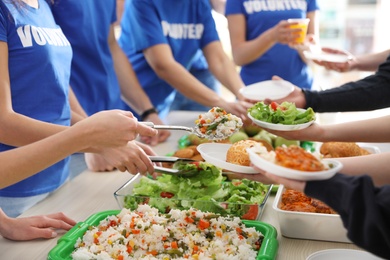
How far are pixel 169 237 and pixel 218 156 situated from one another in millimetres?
294

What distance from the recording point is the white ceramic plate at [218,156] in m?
1.30

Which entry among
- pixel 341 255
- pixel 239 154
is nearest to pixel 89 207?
pixel 239 154

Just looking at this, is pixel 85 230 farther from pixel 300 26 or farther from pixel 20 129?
pixel 300 26

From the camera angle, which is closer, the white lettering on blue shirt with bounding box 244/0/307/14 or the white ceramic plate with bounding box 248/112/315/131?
the white ceramic plate with bounding box 248/112/315/131

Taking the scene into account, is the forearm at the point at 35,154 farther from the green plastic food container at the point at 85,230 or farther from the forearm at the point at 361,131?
the forearm at the point at 361,131

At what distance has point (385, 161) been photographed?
1.27m

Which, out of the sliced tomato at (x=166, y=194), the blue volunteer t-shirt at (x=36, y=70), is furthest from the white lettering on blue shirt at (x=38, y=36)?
the sliced tomato at (x=166, y=194)

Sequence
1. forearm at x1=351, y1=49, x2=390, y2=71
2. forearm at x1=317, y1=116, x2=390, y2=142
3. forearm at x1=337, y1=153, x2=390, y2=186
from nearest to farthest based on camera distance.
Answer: forearm at x1=337, y1=153, x2=390, y2=186
forearm at x1=317, y1=116, x2=390, y2=142
forearm at x1=351, y1=49, x2=390, y2=71

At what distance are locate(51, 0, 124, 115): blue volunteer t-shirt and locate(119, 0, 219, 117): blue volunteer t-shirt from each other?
15 cm

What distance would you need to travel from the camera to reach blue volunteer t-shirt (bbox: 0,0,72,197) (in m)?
1.52

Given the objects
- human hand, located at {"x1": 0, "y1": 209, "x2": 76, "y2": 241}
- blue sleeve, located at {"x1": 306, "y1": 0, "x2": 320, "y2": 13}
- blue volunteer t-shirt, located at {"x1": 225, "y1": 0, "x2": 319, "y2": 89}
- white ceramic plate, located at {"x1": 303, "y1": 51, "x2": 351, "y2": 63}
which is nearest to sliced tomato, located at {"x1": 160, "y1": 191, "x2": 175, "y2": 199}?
human hand, located at {"x1": 0, "y1": 209, "x2": 76, "y2": 241}

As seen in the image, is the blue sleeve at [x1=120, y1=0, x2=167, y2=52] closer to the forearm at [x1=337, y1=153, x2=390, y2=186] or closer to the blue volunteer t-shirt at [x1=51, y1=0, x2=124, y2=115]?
the blue volunteer t-shirt at [x1=51, y1=0, x2=124, y2=115]

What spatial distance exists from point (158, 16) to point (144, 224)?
1441 mm

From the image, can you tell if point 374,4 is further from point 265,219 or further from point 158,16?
point 265,219
